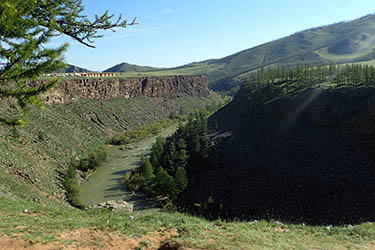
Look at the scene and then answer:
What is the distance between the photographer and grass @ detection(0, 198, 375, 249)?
36.7ft

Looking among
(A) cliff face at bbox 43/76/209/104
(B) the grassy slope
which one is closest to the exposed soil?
(B) the grassy slope

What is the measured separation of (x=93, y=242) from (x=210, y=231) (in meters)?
5.29

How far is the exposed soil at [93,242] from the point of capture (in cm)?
1023

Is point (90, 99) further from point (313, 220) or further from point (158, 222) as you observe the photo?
point (158, 222)

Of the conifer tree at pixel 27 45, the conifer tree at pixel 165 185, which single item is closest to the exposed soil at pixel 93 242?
the conifer tree at pixel 27 45

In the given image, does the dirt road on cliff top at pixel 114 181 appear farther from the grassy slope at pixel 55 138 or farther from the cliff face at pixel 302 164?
the cliff face at pixel 302 164

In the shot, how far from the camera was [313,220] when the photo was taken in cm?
3478

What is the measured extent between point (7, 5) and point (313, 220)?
126 feet

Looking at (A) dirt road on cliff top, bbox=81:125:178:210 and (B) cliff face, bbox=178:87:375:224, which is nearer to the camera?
(B) cliff face, bbox=178:87:375:224

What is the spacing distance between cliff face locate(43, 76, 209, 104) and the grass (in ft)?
161

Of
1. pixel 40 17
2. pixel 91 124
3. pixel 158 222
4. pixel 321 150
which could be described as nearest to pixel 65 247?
pixel 158 222

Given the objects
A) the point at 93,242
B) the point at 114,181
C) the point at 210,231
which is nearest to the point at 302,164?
the point at 114,181

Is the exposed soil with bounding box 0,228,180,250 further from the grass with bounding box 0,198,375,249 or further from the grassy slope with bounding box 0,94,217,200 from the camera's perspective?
the grassy slope with bounding box 0,94,217,200

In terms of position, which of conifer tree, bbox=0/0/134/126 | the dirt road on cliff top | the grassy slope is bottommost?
the dirt road on cliff top
